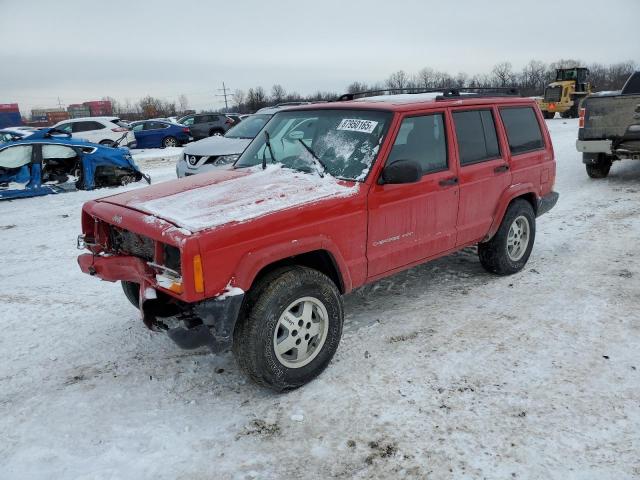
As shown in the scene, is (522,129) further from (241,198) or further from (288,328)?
(288,328)

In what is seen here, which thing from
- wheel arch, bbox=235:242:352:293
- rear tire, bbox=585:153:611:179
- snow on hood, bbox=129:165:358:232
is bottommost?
wheel arch, bbox=235:242:352:293

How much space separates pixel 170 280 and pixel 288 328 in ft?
2.64

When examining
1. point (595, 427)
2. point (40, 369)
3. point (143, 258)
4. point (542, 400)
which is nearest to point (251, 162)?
point (143, 258)

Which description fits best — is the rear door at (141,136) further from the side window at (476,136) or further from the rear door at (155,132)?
the side window at (476,136)

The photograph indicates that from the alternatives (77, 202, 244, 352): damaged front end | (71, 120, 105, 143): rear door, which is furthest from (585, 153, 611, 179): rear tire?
(71, 120, 105, 143): rear door

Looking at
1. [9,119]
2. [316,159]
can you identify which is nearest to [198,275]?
[316,159]

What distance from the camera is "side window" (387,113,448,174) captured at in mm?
3787

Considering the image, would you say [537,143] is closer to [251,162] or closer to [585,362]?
[585,362]

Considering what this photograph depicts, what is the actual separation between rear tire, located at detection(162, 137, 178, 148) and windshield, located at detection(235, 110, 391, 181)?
63.3 ft

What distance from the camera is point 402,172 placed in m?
3.42

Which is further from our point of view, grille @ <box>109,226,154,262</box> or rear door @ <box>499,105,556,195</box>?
rear door @ <box>499,105,556,195</box>

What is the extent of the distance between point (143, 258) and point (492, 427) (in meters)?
2.44

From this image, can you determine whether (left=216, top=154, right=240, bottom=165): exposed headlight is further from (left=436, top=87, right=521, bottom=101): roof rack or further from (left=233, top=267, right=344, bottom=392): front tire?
(left=233, top=267, right=344, bottom=392): front tire

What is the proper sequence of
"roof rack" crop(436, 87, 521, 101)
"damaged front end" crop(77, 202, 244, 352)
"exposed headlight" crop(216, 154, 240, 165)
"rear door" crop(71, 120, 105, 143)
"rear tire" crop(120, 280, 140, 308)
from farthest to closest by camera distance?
"rear door" crop(71, 120, 105, 143), "exposed headlight" crop(216, 154, 240, 165), "roof rack" crop(436, 87, 521, 101), "rear tire" crop(120, 280, 140, 308), "damaged front end" crop(77, 202, 244, 352)
